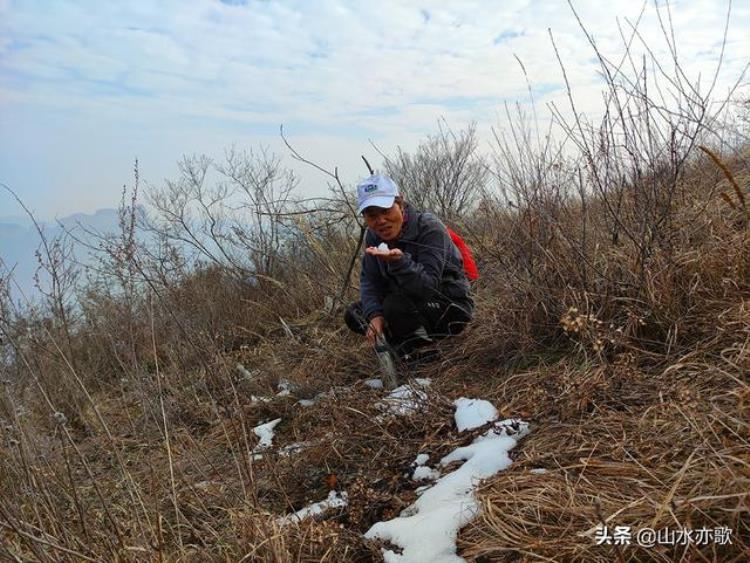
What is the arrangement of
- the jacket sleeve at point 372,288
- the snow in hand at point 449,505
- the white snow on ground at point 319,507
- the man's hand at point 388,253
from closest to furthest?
the snow in hand at point 449,505
the white snow on ground at point 319,507
the man's hand at point 388,253
the jacket sleeve at point 372,288

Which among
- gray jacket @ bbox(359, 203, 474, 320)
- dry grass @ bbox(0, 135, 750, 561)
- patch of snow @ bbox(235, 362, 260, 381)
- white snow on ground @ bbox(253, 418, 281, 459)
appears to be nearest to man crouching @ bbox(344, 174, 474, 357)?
gray jacket @ bbox(359, 203, 474, 320)

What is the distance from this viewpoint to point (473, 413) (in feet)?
8.17

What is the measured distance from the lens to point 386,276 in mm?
3611

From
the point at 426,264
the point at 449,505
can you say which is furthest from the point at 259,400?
the point at 449,505

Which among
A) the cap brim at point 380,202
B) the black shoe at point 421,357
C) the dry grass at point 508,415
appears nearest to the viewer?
the dry grass at point 508,415

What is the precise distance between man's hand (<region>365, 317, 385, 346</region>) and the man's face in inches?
21.5

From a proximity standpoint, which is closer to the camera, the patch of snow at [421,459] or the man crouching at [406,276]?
the patch of snow at [421,459]

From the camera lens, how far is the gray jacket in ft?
10.8

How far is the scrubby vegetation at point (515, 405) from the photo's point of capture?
5.00ft

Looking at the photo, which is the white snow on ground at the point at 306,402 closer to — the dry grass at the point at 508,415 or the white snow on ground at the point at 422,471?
the dry grass at the point at 508,415

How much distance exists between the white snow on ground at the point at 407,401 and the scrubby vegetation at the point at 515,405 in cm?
7

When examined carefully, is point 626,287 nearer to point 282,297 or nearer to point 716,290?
point 716,290

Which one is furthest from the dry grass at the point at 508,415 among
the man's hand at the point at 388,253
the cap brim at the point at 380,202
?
the cap brim at the point at 380,202

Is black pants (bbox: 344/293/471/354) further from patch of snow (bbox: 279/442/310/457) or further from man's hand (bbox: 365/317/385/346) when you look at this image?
patch of snow (bbox: 279/442/310/457)
